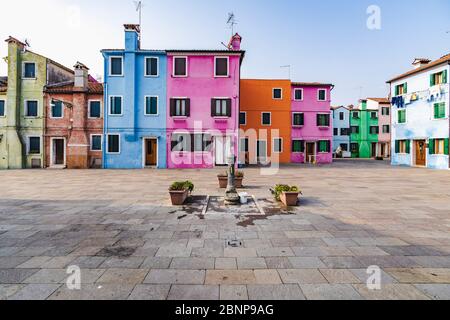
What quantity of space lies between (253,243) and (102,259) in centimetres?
268

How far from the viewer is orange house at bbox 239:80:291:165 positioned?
95.3ft

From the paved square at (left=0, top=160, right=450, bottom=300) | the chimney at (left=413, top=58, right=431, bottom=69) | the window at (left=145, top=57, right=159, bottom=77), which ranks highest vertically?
the chimney at (left=413, top=58, right=431, bottom=69)

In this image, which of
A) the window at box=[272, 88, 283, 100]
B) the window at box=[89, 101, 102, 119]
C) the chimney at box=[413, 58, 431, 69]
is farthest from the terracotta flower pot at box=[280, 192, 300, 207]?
the chimney at box=[413, 58, 431, 69]

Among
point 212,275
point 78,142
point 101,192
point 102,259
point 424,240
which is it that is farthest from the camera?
point 78,142

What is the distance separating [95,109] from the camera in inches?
913

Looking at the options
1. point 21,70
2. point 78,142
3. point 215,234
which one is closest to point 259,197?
point 215,234

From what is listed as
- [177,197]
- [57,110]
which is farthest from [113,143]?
[177,197]

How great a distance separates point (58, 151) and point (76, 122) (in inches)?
143

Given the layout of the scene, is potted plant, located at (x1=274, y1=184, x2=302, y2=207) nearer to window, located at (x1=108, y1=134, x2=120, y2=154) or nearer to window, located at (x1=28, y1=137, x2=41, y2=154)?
window, located at (x1=108, y1=134, x2=120, y2=154)

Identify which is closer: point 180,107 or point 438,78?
point 180,107

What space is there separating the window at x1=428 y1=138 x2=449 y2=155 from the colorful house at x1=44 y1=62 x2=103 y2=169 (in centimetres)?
2928

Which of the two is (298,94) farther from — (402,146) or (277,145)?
(402,146)
